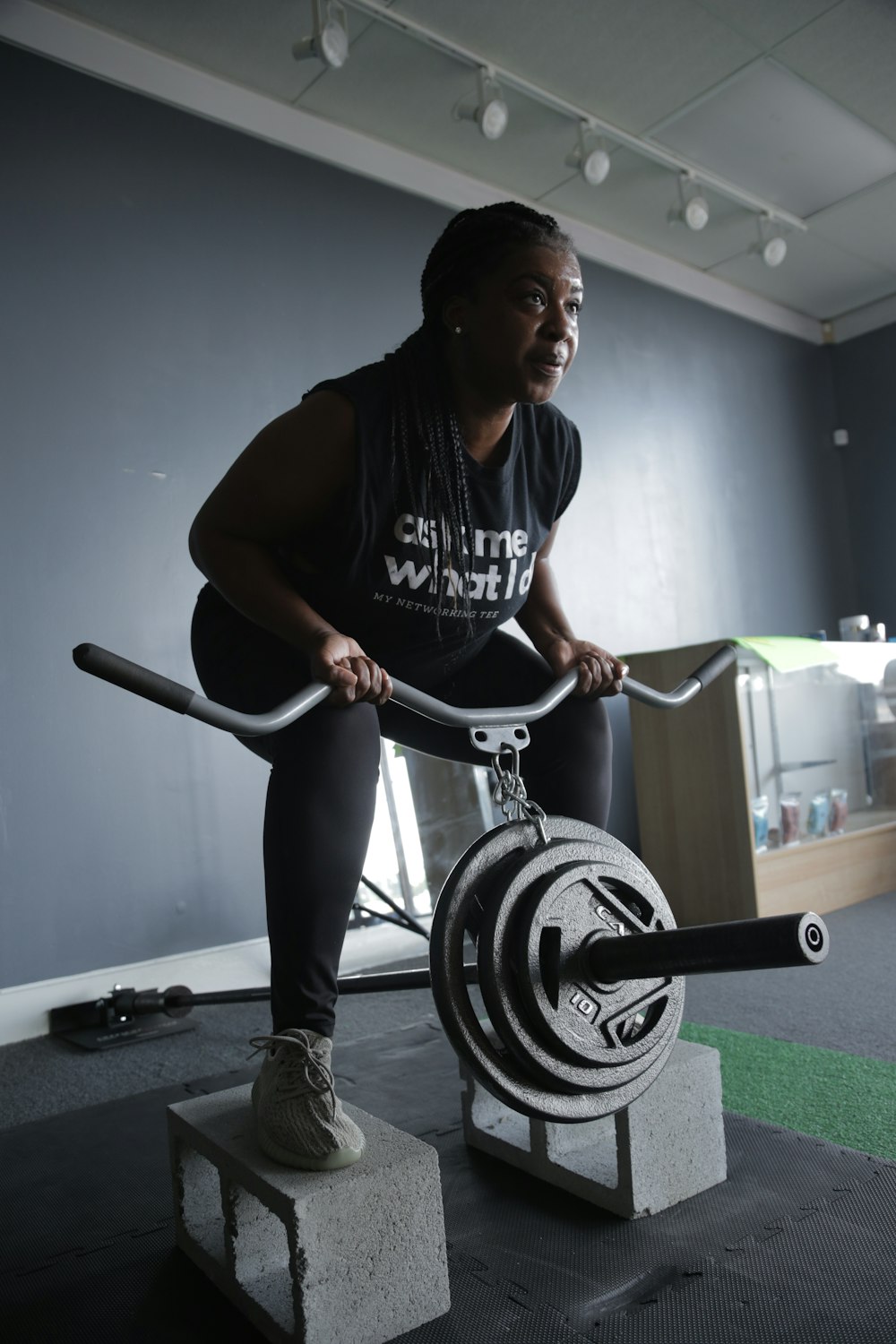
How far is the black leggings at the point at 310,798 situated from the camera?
3.46ft

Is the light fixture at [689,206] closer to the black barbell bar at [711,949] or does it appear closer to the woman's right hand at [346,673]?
the woman's right hand at [346,673]

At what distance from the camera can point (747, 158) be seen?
3.51 meters

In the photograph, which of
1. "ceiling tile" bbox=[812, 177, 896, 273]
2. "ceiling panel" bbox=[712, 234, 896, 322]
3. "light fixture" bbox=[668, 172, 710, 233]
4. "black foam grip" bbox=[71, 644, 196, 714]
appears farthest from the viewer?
"ceiling panel" bbox=[712, 234, 896, 322]

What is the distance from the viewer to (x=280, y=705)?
1006 mm

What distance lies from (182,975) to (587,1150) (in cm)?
142

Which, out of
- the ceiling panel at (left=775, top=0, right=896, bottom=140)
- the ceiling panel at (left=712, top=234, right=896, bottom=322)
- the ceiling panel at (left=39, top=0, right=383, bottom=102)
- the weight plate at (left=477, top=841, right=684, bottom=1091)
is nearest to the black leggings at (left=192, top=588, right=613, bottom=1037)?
the weight plate at (left=477, top=841, right=684, bottom=1091)

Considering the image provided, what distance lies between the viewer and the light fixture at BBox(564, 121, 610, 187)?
3148mm

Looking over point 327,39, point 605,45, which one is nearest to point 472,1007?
point 327,39

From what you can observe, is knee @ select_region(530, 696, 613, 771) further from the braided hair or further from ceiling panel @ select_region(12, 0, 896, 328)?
ceiling panel @ select_region(12, 0, 896, 328)

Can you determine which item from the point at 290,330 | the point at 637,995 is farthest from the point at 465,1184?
the point at 290,330

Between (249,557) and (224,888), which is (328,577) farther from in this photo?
(224,888)

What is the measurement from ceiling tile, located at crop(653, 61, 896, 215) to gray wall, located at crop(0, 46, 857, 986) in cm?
100

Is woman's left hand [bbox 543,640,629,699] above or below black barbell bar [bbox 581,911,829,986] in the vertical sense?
above

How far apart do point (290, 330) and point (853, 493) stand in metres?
3.06
